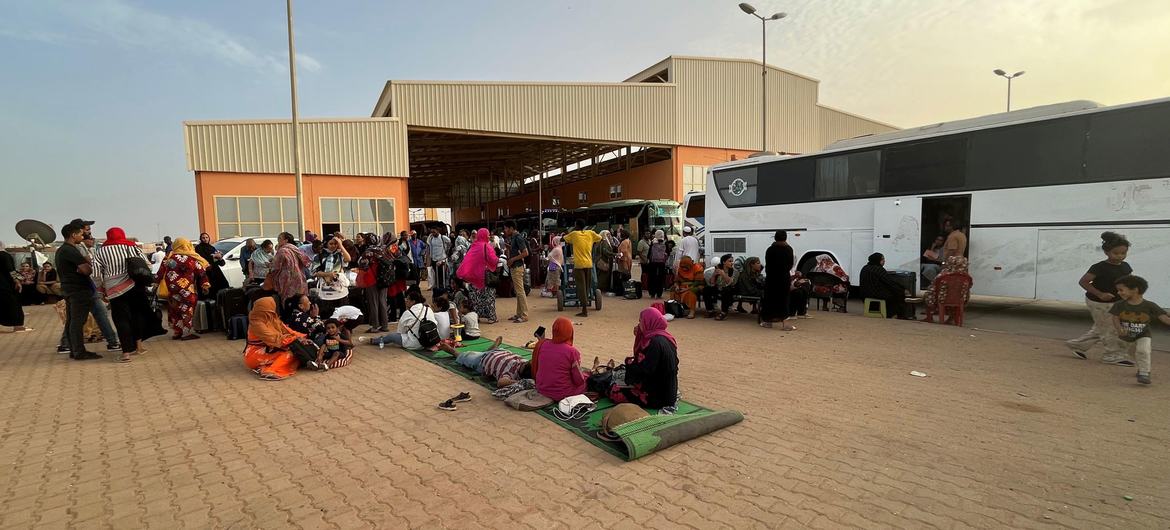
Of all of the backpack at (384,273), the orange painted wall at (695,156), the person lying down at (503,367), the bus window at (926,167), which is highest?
the orange painted wall at (695,156)

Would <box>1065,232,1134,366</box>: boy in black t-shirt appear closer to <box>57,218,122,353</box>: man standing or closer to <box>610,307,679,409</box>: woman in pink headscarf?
<box>610,307,679,409</box>: woman in pink headscarf

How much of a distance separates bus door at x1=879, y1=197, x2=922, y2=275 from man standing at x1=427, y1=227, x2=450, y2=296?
9774 millimetres

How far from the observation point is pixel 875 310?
29.2 ft

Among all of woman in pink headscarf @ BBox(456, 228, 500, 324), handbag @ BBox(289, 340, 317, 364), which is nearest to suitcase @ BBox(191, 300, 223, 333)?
handbag @ BBox(289, 340, 317, 364)

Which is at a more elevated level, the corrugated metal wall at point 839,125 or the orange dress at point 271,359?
the corrugated metal wall at point 839,125

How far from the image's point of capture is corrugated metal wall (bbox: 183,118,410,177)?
1875cm

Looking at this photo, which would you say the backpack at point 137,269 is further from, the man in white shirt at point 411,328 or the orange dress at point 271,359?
the man in white shirt at point 411,328

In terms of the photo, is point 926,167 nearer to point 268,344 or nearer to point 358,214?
point 268,344

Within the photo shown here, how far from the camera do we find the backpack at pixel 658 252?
38.9ft

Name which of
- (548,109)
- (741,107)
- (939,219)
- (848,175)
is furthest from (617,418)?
(741,107)

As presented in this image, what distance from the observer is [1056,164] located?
7.70 metres

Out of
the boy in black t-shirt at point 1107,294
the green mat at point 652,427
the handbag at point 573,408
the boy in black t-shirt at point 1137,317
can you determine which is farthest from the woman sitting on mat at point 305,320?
the boy in black t-shirt at point 1107,294

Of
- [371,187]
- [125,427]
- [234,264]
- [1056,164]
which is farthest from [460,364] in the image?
[371,187]

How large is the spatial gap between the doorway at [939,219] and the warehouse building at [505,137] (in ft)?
56.6
